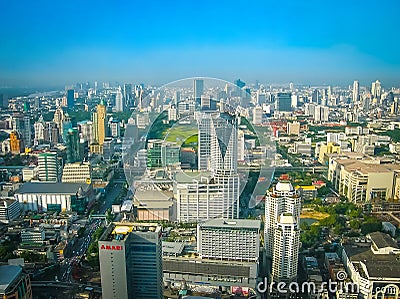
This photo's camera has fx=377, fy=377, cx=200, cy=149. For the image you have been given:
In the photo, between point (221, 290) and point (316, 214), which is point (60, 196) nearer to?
point (221, 290)

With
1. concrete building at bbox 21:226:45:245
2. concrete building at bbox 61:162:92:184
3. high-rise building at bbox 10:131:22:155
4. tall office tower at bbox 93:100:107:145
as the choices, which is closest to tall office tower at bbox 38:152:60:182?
concrete building at bbox 61:162:92:184

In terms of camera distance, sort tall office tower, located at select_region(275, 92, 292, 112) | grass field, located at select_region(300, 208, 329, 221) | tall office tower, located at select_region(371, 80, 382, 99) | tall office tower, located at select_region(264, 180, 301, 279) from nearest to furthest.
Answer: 1. tall office tower, located at select_region(264, 180, 301, 279)
2. grass field, located at select_region(300, 208, 329, 221)
3. tall office tower, located at select_region(371, 80, 382, 99)
4. tall office tower, located at select_region(275, 92, 292, 112)

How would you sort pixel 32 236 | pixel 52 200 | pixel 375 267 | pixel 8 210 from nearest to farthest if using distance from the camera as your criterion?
pixel 375 267 < pixel 32 236 < pixel 8 210 < pixel 52 200

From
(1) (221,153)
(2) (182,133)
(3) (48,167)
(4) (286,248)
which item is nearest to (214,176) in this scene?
(1) (221,153)

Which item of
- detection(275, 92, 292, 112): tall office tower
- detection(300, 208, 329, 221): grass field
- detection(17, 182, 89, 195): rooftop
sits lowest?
detection(300, 208, 329, 221): grass field

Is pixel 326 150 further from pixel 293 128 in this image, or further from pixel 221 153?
pixel 221 153

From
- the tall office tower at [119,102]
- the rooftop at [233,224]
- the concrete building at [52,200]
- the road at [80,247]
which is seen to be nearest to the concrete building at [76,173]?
the road at [80,247]

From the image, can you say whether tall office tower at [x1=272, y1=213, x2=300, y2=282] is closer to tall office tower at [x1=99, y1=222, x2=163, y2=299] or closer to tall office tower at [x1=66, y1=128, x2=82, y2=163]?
tall office tower at [x1=99, y1=222, x2=163, y2=299]
